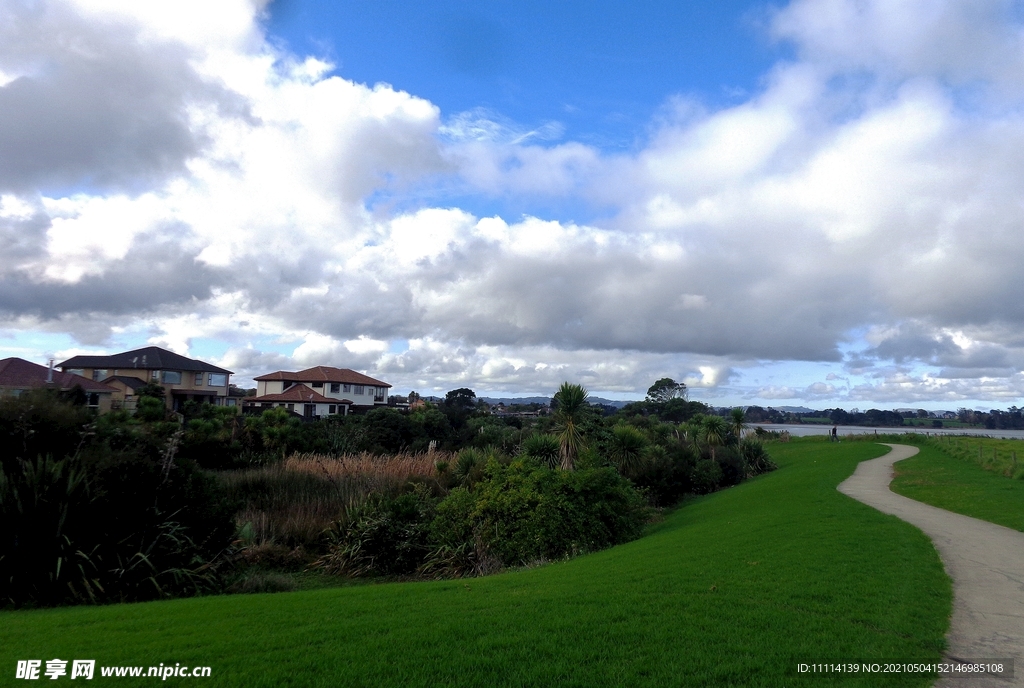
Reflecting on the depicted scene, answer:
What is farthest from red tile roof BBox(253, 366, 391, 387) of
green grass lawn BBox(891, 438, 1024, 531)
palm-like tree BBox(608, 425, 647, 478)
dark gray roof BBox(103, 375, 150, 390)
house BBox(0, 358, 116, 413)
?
green grass lawn BBox(891, 438, 1024, 531)

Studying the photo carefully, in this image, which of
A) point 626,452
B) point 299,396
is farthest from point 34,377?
point 626,452

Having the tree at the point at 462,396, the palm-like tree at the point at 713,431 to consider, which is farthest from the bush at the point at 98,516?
the tree at the point at 462,396

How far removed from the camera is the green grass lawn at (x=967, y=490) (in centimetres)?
1601

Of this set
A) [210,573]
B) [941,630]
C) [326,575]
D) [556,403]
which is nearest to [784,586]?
[941,630]

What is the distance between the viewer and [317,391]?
218 feet

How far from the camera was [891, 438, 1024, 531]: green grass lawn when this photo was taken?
16.0m

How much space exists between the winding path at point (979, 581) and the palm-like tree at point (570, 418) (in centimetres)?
859

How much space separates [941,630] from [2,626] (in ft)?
30.4

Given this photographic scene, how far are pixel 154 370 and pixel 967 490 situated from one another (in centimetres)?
5771

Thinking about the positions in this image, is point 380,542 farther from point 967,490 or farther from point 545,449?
point 967,490

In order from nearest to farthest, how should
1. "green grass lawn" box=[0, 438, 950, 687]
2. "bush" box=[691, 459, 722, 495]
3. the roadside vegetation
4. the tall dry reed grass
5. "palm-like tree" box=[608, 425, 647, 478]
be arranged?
"green grass lawn" box=[0, 438, 950, 687] → the roadside vegetation → the tall dry reed grass → "palm-like tree" box=[608, 425, 647, 478] → "bush" box=[691, 459, 722, 495]

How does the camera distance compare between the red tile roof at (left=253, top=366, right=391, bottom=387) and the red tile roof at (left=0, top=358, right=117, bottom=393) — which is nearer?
the red tile roof at (left=0, top=358, right=117, bottom=393)

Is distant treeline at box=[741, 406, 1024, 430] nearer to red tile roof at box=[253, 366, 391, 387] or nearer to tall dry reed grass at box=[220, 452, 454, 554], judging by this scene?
red tile roof at box=[253, 366, 391, 387]

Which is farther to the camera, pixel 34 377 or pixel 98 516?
pixel 34 377
